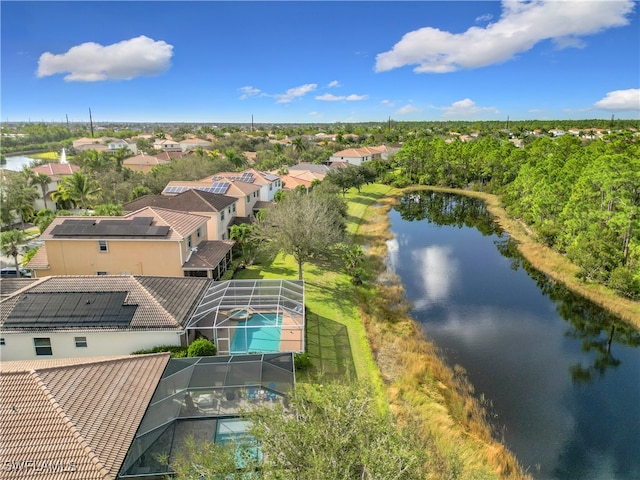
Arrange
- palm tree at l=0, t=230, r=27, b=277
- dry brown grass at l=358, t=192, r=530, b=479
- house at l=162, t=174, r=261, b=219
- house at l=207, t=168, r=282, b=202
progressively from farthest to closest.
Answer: house at l=207, t=168, r=282, b=202 < house at l=162, t=174, r=261, b=219 < palm tree at l=0, t=230, r=27, b=277 < dry brown grass at l=358, t=192, r=530, b=479

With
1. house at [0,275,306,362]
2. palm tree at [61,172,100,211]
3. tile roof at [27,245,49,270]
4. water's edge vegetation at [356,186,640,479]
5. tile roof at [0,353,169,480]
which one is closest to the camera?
tile roof at [0,353,169,480]

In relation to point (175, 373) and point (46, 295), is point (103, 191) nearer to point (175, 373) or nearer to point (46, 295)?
point (46, 295)

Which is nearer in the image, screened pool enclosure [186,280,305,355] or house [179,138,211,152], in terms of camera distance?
screened pool enclosure [186,280,305,355]

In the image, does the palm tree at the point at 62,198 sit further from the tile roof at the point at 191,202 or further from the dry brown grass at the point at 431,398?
A: the dry brown grass at the point at 431,398

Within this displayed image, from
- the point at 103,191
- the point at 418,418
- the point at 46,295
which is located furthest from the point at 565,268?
the point at 103,191

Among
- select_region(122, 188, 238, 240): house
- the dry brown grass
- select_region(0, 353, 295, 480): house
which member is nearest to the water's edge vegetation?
the dry brown grass

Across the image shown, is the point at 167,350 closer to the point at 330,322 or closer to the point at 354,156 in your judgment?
the point at 330,322

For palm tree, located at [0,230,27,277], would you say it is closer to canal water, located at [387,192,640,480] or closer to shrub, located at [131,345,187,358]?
shrub, located at [131,345,187,358]
